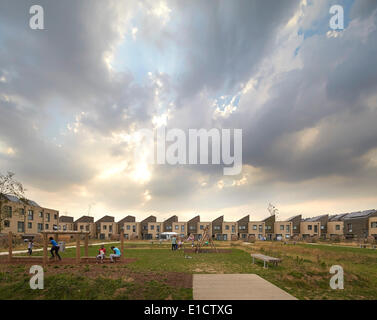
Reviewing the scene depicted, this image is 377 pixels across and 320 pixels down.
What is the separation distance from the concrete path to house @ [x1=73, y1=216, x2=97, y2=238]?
8107cm

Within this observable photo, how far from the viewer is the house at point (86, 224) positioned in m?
81.7

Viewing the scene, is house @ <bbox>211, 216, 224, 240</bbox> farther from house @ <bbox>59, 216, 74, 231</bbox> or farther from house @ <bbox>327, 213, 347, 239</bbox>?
house @ <bbox>59, 216, 74, 231</bbox>

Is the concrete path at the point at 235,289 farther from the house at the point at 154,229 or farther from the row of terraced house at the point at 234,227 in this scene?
the house at the point at 154,229

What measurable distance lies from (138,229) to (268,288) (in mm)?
75439

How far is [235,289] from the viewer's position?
344 inches

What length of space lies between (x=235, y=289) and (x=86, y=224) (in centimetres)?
8469

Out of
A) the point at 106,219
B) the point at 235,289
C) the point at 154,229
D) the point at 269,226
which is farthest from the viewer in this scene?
the point at 106,219

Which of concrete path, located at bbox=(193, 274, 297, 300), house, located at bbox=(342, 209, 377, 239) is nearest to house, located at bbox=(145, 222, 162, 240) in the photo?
house, located at bbox=(342, 209, 377, 239)

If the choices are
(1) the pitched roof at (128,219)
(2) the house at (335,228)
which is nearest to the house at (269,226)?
(2) the house at (335,228)

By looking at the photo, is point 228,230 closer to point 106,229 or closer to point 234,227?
point 234,227

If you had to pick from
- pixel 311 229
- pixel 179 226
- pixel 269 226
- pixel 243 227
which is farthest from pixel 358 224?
pixel 179 226

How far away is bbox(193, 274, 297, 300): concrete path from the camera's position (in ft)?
25.9
